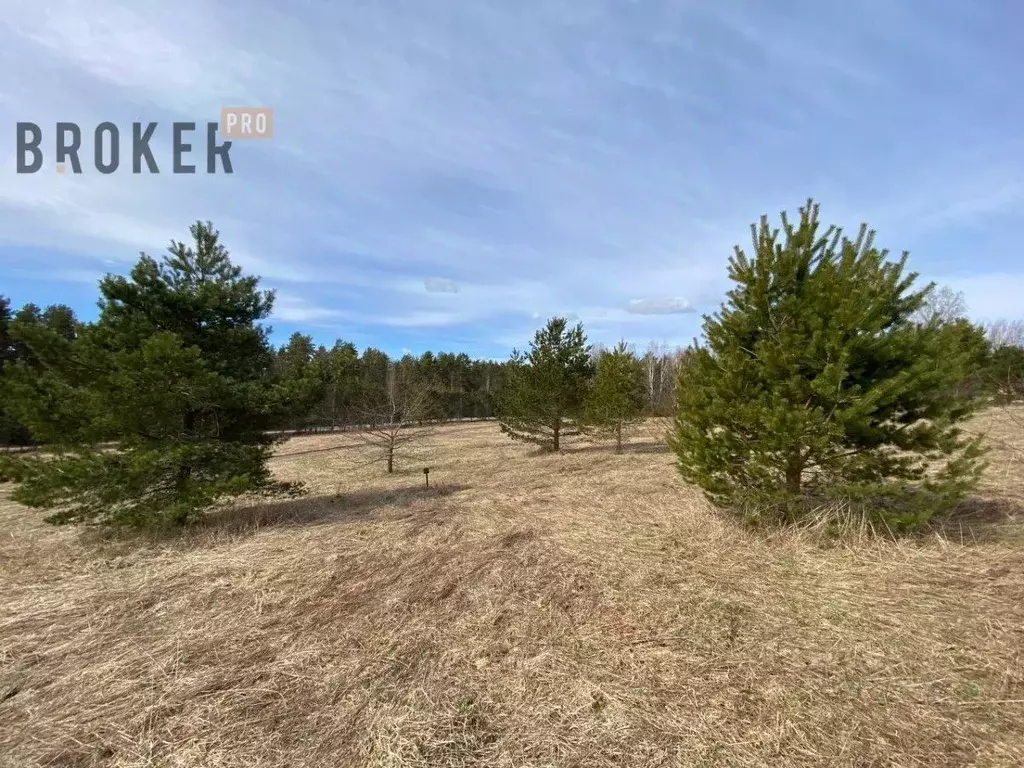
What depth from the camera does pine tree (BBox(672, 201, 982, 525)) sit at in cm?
477

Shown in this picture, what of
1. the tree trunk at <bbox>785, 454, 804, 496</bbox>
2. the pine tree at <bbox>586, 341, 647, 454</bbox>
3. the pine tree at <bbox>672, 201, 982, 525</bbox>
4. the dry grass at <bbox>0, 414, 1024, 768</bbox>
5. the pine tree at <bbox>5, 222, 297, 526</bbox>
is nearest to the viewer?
the dry grass at <bbox>0, 414, 1024, 768</bbox>

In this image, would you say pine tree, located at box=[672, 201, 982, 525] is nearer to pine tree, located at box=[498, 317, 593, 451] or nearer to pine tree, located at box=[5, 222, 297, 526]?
pine tree, located at box=[5, 222, 297, 526]

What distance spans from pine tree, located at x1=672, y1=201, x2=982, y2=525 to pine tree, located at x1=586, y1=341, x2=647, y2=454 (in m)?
10.4

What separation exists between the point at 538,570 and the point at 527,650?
1.51m

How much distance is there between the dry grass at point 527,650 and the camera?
2406 millimetres

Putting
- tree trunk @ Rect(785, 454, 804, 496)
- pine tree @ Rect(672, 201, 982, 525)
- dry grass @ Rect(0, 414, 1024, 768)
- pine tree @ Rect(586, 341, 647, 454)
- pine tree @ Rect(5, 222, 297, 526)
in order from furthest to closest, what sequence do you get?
pine tree @ Rect(586, 341, 647, 454)
pine tree @ Rect(5, 222, 297, 526)
tree trunk @ Rect(785, 454, 804, 496)
pine tree @ Rect(672, 201, 982, 525)
dry grass @ Rect(0, 414, 1024, 768)

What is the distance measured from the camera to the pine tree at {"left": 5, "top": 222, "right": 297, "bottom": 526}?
20.8 ft

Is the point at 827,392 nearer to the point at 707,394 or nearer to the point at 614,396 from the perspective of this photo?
the point at 707,394

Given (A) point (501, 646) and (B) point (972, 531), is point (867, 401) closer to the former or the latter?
(B) point (972, 531)

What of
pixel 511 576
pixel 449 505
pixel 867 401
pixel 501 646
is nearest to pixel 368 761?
pixel 501 646

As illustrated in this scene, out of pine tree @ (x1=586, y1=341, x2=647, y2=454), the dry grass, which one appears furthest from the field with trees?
pine tree @ (x1=586, y1=341, x2=647, y2=454)

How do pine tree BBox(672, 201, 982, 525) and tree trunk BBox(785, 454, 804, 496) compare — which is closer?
pine tree BBox(672, 201, 982, 525)

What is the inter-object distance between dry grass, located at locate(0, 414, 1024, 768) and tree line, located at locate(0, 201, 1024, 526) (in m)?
0.80

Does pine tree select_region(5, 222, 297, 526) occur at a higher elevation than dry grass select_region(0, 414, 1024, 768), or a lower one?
higher
